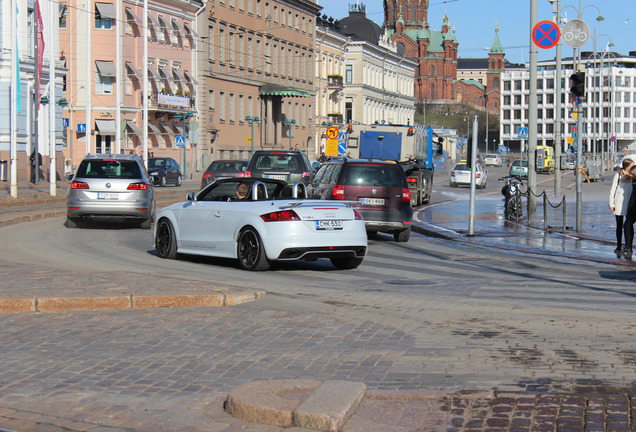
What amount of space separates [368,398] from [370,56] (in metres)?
120

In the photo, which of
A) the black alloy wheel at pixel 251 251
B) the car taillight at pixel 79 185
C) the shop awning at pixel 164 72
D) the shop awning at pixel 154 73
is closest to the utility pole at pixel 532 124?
the car taillight at pixel 79 185

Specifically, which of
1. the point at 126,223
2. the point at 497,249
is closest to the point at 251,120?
the point at 126,223

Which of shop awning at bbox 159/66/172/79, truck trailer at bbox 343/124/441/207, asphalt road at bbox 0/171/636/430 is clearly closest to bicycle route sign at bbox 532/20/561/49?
truck trailer at bbox 343/124/441/207

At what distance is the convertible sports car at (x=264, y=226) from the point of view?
14.1 metres

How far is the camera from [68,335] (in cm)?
894

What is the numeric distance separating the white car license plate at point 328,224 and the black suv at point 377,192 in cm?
636

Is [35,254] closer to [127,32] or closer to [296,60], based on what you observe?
[127,32]

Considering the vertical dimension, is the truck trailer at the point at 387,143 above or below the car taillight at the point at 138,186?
above

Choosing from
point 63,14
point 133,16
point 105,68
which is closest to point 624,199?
point 105,68

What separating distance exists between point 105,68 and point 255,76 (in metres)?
23.8

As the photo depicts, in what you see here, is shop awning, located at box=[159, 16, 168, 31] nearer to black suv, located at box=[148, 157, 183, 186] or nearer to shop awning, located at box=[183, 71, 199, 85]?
shop awning, located at box=[183, 71, 199, 85]

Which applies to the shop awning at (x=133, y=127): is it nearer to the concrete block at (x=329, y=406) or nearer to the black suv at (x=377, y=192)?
the black suv at (x=377, y=192)

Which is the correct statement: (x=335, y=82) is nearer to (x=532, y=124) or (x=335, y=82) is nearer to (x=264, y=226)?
(x=532, y=124)

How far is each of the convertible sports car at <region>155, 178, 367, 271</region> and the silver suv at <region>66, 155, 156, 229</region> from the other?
6411mm
